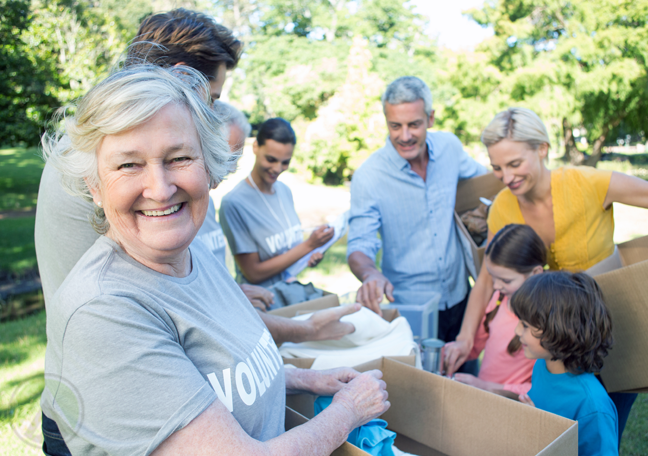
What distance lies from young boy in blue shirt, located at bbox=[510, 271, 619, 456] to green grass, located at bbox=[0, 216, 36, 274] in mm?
8625

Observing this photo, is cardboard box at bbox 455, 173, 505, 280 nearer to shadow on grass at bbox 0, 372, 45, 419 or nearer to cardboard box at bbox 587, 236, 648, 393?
cardboard box at bbox 587, 236, 648, 393

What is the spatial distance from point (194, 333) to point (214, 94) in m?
1.16

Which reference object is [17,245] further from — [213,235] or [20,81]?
[213,235]

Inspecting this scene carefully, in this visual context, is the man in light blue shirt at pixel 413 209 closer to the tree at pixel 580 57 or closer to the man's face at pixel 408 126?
the man's face at pixel 408 126

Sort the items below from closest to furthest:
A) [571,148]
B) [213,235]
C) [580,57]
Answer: [213,235], [580,57], [571,148]

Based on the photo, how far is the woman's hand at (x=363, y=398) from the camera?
50.8 inches

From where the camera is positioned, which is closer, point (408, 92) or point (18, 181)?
point (408, 92)

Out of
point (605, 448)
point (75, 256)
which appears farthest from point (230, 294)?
point (605, 448)

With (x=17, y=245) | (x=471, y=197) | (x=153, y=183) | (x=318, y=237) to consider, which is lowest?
(x=17, y=245)

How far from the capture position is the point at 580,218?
227 cm

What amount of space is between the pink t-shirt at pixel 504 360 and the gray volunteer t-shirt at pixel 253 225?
5.04 feet

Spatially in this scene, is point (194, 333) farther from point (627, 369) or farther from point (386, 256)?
point (386, 256)

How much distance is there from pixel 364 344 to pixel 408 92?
1678 millimetres

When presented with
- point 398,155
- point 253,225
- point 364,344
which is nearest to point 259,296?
point 364,344
